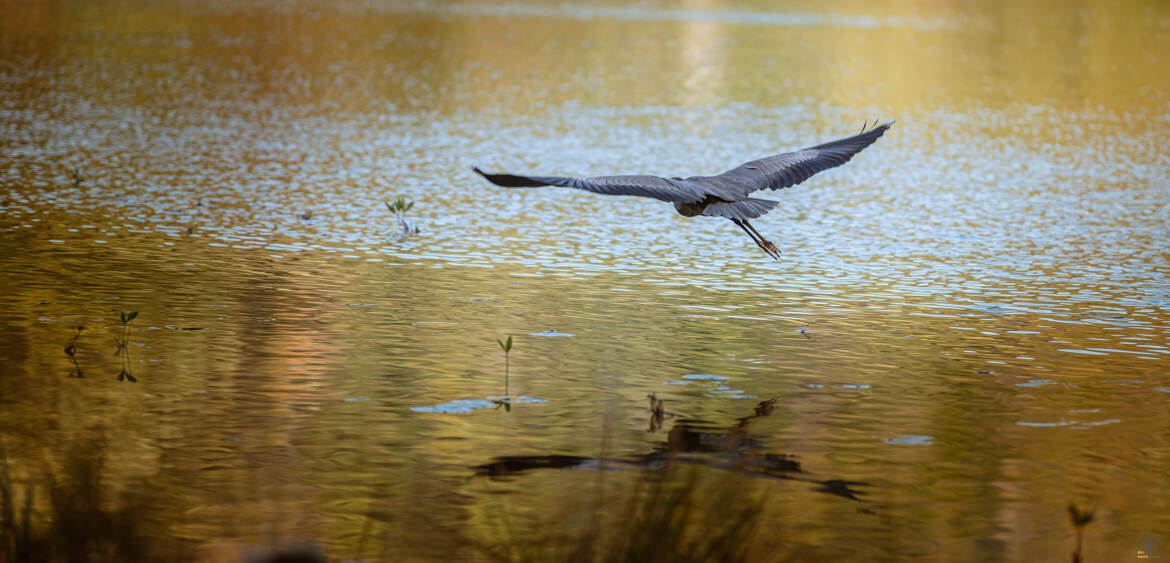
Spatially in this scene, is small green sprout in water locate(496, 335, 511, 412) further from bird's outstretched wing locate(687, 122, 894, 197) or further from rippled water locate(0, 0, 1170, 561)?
bird's outstretched wing locate(687, 122, 894, 197)

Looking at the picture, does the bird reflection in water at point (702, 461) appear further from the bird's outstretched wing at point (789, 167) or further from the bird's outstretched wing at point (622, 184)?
A: the bird's outstretched wing at point (789, 167)

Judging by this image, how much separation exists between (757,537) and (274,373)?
3.06 m

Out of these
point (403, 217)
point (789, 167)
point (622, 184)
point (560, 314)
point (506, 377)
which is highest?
point (789, 167)

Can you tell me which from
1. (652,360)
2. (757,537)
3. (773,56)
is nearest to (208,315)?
(652,360)

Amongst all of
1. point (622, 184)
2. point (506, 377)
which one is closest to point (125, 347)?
point (506, 377)

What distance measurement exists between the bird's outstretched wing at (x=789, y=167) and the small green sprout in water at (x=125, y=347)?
3217 mm

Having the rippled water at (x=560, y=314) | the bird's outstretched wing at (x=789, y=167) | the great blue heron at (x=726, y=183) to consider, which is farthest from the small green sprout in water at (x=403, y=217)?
the bird's outstretched wing at (x=789, y=167)

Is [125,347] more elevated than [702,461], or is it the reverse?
[125,347]

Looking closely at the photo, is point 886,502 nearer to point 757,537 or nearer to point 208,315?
point 757,537

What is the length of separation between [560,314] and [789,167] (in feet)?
5.48

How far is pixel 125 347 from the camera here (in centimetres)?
777

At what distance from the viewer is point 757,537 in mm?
5355

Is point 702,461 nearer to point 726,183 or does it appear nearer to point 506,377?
point 506,377

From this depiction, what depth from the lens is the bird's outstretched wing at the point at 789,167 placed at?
816 centimetres
